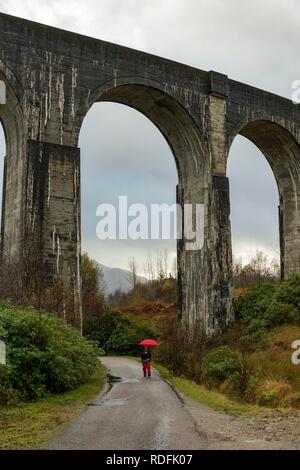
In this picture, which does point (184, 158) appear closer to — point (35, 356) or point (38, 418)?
point (35, 356)

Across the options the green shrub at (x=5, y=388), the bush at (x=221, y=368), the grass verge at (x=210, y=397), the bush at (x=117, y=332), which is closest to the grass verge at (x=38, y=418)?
the green shrub at (x=5, y=388)

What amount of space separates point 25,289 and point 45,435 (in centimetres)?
989

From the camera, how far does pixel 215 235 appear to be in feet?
82.4

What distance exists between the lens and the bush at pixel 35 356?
12.2m

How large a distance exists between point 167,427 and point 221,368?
22.0 feet

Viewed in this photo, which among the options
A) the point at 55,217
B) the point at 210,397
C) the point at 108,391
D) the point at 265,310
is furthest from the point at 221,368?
the point at 265,310

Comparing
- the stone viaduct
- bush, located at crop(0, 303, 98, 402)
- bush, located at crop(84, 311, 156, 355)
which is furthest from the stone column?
bush, located at crop(84, 311, 156, 355)

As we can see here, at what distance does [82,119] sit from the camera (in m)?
22.0

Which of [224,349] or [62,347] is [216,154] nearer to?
[224,349]

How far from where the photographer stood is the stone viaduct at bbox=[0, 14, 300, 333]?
20.5 metres

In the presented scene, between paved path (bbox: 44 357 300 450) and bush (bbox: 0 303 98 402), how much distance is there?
1.05m

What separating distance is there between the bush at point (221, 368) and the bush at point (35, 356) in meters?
3.80

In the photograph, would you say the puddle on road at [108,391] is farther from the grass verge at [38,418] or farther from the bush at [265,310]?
the bush at [265,310]
